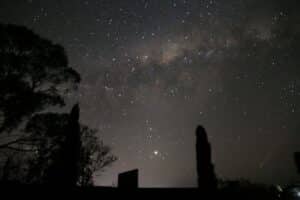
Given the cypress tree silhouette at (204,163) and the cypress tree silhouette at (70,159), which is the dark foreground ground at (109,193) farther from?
the cypress tree silhouette at (70,159)

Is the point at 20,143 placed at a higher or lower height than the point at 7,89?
lower

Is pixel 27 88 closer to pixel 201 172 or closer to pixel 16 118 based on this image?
pixel 16 118

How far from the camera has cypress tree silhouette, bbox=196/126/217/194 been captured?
30.1 ft

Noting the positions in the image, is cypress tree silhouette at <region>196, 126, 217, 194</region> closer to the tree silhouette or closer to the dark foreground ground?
the dark foreground ground

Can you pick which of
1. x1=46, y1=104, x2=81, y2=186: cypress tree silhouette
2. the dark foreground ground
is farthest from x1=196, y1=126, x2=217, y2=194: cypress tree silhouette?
x1=46, y1=104, x2=81, y2=186: cypress tree silhouette

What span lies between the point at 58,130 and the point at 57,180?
6968 mm

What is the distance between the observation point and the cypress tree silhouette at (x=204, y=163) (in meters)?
9.17

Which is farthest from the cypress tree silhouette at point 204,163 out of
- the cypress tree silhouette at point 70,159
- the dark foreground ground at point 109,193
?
the cypress tree silhouette at point 70,159

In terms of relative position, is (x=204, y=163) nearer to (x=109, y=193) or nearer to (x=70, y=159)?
(x=109, y=193)

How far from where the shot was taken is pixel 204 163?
9.55m

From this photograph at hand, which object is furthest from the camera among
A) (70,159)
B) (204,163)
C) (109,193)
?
(204,163)

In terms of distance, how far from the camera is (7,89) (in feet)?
44.8

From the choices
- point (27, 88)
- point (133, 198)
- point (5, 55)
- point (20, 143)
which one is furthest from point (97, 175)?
point (133, 198)

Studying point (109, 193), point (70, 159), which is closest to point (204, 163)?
point (109, 193)
